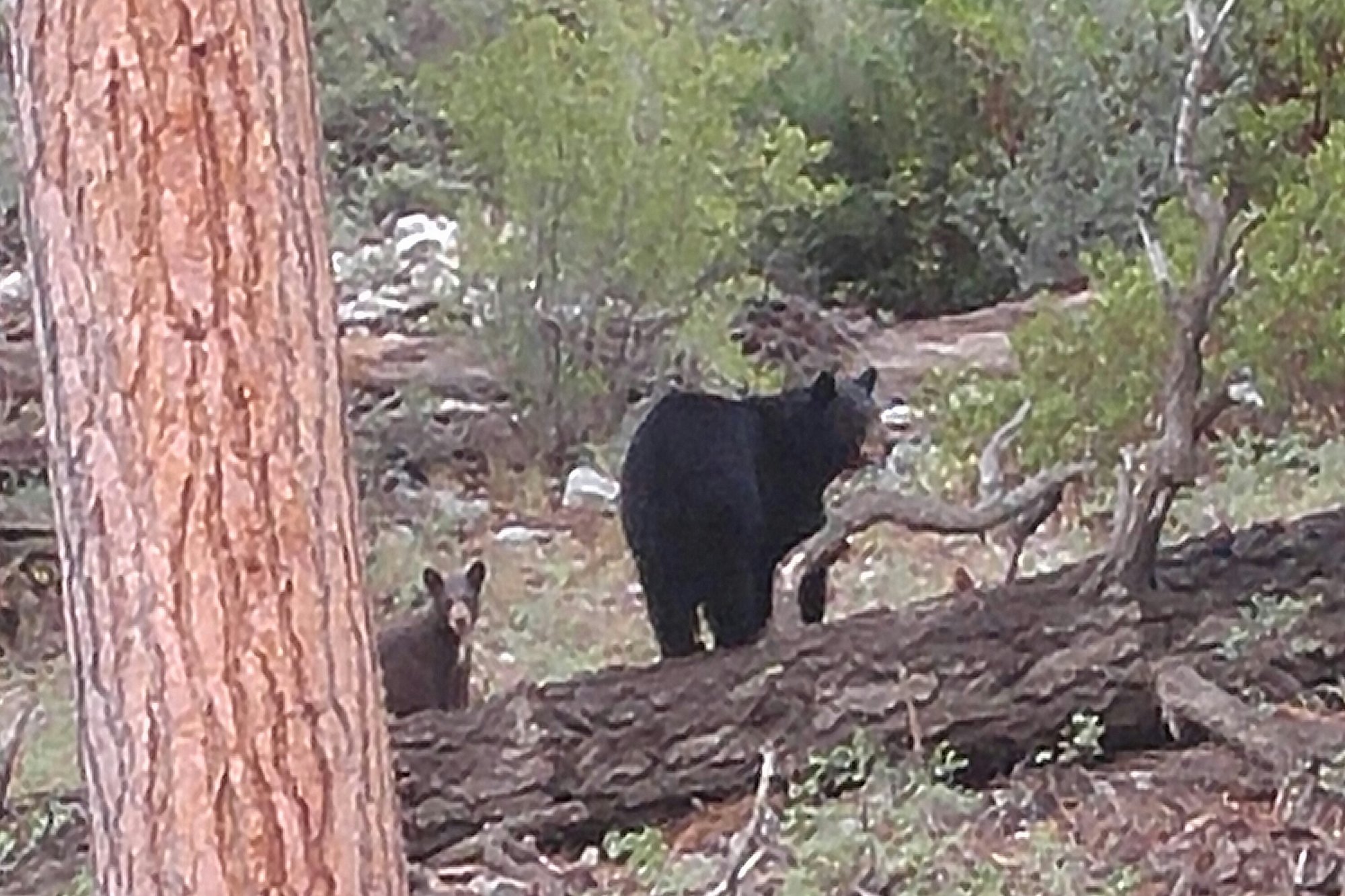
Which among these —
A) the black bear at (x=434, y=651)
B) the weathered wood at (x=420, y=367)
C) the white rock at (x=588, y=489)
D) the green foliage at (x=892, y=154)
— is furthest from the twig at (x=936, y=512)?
the green foliage at (x=892, y=154)

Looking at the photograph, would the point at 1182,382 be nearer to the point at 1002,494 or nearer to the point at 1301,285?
the point at 1002,494

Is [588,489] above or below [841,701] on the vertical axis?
above

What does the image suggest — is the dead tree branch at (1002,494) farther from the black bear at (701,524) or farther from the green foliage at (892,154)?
the green foliage at (892,154)

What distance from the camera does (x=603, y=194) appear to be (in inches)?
409

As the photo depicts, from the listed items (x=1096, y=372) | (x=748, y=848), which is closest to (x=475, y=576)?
(x=1096, y=372)

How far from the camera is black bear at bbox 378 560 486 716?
23.3ft

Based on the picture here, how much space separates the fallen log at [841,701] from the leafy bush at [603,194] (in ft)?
14.5

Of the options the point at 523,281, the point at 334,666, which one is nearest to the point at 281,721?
the point at 334,666

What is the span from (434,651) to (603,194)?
11.5 feet

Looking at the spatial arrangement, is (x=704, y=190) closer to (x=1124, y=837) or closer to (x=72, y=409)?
(x=1124, y=837)

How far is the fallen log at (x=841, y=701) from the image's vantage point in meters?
5.71

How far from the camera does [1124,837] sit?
5.58m

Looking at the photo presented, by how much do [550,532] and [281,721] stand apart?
22.1ft

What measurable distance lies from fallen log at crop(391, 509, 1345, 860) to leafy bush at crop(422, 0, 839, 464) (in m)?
4.41
